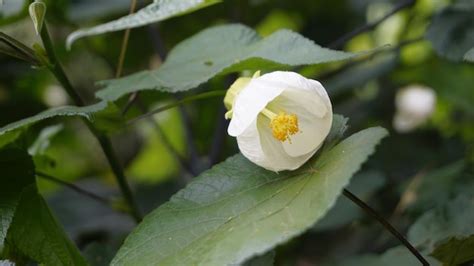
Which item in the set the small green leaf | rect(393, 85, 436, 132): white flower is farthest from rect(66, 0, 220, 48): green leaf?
rect(393, 85, 436, 132): white flower

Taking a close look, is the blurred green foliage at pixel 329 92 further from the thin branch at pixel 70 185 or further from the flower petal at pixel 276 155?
the flower petal at pixel 276 155

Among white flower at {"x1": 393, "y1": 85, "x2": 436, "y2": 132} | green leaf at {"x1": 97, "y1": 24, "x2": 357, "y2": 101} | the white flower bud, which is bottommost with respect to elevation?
white flower at {"x1": 393, "y1": 85, "x2": 436, "y2": 132}

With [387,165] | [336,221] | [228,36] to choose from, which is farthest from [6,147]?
Result: [387,165]

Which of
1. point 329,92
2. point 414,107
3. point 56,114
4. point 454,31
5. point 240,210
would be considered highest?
point 56,114

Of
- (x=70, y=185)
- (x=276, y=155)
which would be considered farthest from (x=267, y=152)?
(x=70, y=185)

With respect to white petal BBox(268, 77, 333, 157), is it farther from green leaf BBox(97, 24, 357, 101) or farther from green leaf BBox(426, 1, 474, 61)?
green leaf BBox(426, 1, 474, 61)

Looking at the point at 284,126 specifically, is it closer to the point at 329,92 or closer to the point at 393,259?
the point at 393,259

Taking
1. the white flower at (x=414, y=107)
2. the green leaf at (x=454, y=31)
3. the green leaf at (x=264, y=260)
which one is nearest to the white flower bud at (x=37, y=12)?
the green leaf at (x=264, y=260)
